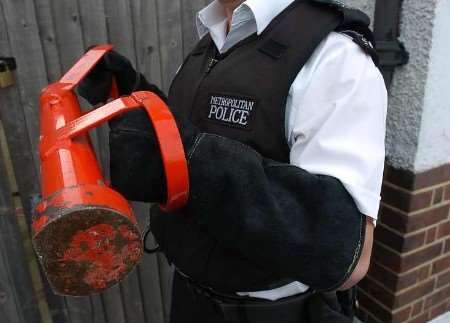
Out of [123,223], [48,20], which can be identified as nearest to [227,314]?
[123,223]

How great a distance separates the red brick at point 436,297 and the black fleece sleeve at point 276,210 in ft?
4.09

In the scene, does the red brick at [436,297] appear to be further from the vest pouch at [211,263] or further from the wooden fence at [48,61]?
the wooden fence at [48,61]

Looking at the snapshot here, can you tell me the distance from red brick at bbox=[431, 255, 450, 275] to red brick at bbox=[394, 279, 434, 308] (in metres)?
0.05

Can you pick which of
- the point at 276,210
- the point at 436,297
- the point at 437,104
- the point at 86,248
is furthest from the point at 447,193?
the point at 86,248

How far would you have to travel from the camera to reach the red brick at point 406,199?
147 cm

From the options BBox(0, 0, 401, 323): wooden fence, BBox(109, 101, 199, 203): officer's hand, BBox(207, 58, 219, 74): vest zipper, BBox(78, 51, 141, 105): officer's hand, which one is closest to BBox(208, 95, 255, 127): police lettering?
BBox(207, 58, 219, 74): vest zipper

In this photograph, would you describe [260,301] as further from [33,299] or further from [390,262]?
[33,299]

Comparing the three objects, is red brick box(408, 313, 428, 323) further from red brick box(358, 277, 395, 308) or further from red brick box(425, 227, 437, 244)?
red brick box(425, 227, 437, 244)

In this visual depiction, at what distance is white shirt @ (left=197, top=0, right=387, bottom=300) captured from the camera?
0.78 metres

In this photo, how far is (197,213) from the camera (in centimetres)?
73

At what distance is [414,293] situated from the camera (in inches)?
65.1

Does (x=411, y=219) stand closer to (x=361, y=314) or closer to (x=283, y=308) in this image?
(x=361, y=314)

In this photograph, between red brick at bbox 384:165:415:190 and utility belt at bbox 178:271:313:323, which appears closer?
utility belt at bbox 178:271:313:323

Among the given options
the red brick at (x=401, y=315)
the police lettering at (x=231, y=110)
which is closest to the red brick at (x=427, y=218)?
the red brick at (x=401, y=315)
